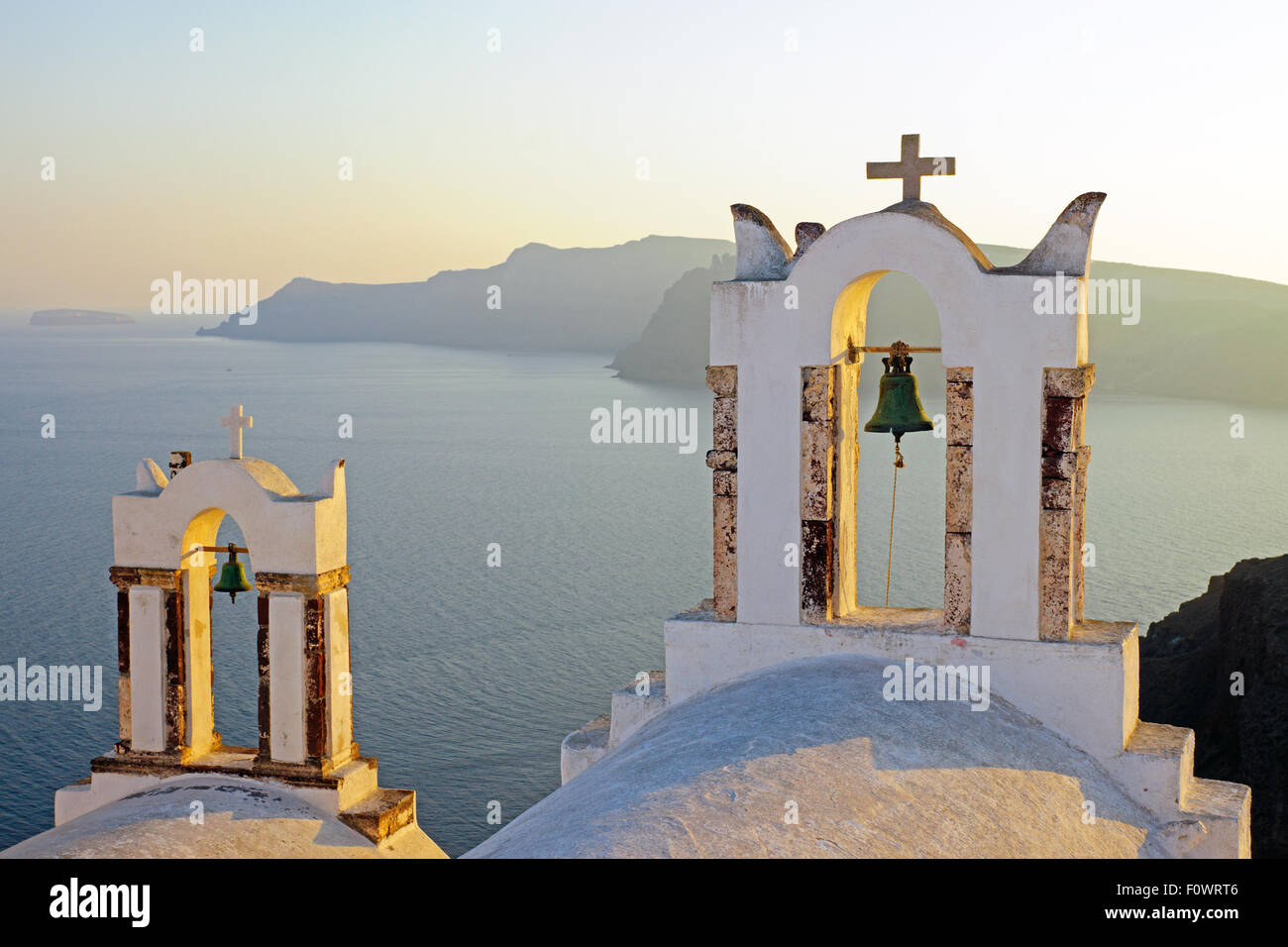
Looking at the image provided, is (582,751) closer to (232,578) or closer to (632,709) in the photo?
(632,709)

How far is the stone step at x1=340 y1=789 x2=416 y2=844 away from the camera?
9.70 m

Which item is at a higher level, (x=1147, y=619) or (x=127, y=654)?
(x=127, y=654)

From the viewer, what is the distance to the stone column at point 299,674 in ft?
32.2

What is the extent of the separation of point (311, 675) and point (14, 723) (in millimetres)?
28189

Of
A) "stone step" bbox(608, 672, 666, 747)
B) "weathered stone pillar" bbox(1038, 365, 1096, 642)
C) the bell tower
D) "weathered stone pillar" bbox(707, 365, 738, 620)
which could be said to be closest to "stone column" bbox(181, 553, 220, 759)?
the bell tower

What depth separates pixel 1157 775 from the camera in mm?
7652

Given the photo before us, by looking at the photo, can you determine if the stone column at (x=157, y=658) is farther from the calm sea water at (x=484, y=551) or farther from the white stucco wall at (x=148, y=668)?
the calm sea water at (x=484, y=551)

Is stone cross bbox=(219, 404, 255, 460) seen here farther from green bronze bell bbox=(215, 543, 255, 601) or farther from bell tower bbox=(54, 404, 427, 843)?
green bronze bell bbox=(215, 543, 255, 601)

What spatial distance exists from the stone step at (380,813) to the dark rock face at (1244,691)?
674 inches

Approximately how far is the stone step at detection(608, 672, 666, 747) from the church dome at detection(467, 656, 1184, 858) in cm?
53

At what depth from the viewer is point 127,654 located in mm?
10188
